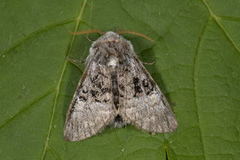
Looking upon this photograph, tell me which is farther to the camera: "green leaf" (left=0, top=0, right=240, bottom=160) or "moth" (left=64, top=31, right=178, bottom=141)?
"moth" (left=64, top=31, right=178, bottom=141)

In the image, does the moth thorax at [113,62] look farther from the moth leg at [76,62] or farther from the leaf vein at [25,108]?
the leaf vein at [25,108]

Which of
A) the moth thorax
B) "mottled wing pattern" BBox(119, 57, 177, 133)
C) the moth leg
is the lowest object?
"mottled wing pattern" BBox(119, 57, 177, 133)

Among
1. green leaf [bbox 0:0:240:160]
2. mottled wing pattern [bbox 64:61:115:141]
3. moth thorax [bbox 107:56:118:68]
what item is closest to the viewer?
green leaf [bbox 0:0:240:160]

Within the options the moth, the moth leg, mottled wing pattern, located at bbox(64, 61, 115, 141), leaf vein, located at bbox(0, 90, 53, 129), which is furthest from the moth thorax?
leaf vein, located at bbox(0, 90, 53, 129)

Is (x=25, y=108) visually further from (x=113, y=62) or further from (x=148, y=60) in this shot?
(x=148, y=60)

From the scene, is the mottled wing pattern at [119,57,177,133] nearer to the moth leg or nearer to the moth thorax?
the moth thorax

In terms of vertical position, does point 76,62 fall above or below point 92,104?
above

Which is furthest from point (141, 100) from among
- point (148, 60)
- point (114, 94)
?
point (148, 60)
